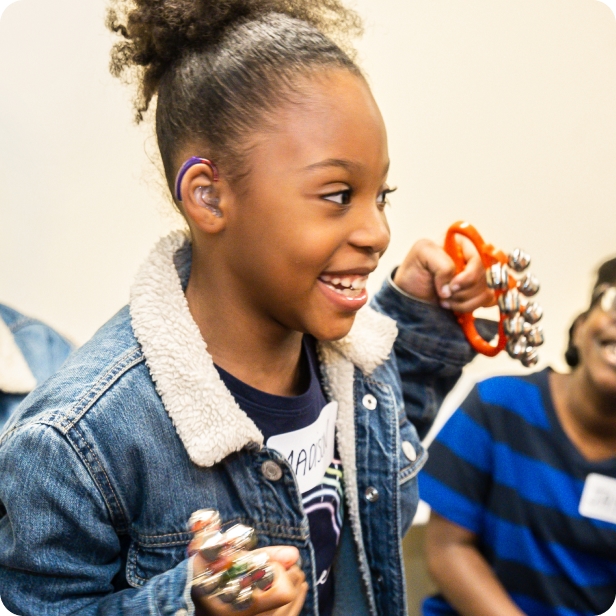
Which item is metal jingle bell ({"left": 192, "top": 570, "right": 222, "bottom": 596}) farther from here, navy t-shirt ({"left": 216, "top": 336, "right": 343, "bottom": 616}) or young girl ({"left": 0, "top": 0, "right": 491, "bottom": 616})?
navy t-shirt ({"left": 216, "top": 336, "right": 343, "bottom": 616})

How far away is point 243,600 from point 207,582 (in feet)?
0.06

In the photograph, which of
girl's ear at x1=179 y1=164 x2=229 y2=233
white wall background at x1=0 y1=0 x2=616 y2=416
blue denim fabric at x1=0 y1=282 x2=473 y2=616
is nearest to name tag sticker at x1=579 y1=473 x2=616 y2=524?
white wall background at x1=0 y1=0 x2=616 y2=416

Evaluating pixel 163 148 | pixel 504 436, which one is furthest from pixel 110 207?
pixel 504 436

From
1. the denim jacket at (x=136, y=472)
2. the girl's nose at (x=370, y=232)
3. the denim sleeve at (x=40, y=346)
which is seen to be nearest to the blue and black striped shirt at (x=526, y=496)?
the denim jacket at (x=136, y=472)

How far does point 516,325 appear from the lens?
44cm

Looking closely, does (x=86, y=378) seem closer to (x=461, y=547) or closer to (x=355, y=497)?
(x=355, y=497)

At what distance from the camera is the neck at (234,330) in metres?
0.41

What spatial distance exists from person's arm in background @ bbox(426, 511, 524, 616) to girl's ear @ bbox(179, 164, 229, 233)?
0.30 meters

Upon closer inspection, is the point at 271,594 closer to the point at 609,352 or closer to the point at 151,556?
the point at 151,556

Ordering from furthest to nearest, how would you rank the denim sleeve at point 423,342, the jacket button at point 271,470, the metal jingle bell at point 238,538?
the denim sleeve at point 423,342 < the jacket button at point 271,470 < the metal jingle bell at point 238,538

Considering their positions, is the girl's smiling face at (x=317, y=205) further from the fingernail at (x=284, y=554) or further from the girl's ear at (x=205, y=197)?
the fingernail at (x=284, y=554)

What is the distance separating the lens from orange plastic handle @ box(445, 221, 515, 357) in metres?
0.45

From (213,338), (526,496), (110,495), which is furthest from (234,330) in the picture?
(526,496)

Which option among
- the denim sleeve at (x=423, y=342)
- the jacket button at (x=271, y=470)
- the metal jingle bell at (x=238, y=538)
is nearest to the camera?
the metal jingle bell at (x=238, y=538)
